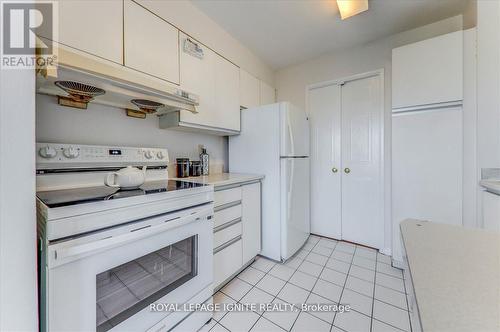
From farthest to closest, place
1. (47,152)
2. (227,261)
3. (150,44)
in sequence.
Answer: (227,261) < (150,44) < (47,152)

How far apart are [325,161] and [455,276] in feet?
7.90

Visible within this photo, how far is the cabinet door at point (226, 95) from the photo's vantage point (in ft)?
6.40

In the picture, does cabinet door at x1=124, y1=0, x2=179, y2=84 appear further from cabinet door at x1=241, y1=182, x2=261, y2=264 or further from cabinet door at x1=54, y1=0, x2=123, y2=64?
cabinet door at x1=241, y1=182, x2=261, y2=264

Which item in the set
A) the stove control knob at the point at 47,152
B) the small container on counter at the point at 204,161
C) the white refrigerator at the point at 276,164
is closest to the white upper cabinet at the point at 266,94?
the white refrigerator at the point at 276,164

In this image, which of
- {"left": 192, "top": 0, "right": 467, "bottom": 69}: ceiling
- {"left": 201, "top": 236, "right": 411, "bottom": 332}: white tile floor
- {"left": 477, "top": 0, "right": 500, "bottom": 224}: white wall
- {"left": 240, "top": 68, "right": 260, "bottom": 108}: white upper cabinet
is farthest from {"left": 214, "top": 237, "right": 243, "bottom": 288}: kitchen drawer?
{"left": 192, "top": 0, "right": 467, "bottom": 69}: ceiling

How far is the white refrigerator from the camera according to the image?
6.62 feet

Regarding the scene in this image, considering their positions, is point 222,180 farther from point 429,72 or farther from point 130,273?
point 429,72

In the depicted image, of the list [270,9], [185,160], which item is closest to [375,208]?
[185,160]

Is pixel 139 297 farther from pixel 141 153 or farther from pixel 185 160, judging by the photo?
pixel 185 160

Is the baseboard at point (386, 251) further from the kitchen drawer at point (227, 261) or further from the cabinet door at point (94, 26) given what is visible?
the cabinet door at point (94, 26)

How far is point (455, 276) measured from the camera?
41cm

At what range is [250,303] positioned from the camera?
4.91ft

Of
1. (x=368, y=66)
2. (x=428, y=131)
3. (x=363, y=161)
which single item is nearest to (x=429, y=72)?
(x=428, y=131)

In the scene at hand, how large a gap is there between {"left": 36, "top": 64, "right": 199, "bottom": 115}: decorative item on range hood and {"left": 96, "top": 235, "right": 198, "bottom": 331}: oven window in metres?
0.89
